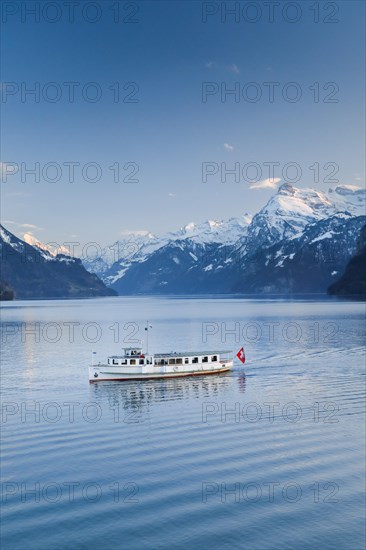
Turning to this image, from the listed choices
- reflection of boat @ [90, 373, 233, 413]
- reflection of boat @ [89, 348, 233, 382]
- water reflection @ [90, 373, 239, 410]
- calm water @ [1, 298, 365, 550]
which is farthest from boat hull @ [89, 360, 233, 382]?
calm water @ [1, 298, 365, 550]

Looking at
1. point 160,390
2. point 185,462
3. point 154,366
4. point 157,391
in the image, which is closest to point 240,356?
point 154,366

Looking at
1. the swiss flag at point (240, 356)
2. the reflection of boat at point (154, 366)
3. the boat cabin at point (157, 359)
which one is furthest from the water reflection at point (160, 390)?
the swiss flag at point (240, 356)

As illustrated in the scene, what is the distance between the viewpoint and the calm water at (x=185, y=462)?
3319cm

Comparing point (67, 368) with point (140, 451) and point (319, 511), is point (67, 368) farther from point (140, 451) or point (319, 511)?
point (319, 511)

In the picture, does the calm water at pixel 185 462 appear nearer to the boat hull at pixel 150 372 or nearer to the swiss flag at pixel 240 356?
the boat hull at pixel 150 372

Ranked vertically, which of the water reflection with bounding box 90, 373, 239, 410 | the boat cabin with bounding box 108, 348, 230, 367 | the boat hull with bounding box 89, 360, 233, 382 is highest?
the boat cabin with bounding box 108, 348, 230, 367

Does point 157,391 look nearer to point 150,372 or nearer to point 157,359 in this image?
point 150,372

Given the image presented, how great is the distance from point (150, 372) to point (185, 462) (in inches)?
1934

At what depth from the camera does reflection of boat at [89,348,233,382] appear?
91213mm

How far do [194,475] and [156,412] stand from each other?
24346 mm

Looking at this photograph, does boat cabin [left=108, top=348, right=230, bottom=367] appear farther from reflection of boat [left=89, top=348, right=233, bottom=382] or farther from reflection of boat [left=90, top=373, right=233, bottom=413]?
reflection of boat [left=90, top=373, right=233, bottom=413]

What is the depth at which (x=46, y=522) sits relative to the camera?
→ 112 ft

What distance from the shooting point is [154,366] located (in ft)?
311

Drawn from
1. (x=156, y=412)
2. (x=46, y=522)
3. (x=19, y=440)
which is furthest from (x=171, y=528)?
(x=156, y=412)
